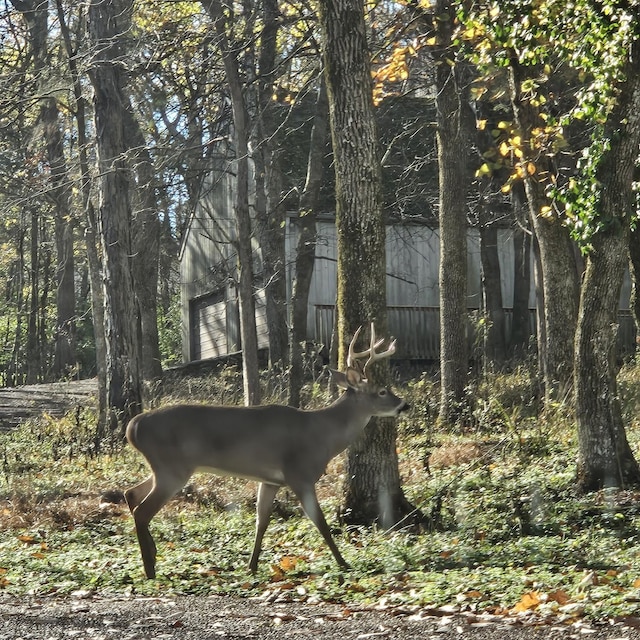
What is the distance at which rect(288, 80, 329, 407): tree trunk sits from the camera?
18.2 m

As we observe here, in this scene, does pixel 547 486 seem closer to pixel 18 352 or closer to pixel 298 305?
pixel 298 305

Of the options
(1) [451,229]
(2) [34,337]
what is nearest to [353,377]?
(1) [451,229]

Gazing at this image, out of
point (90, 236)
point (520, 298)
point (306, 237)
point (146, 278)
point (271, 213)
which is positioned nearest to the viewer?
point (271, 213)

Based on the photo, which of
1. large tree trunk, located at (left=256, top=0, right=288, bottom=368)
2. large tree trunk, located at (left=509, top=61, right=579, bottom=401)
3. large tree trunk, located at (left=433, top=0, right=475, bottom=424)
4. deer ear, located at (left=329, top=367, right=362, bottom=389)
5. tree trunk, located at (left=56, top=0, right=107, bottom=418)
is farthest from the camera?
large tree trunk, located at (left=256, top=0, right=288, bottom=368)

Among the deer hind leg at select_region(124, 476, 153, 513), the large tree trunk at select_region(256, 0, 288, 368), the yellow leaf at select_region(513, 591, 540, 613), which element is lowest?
the yellow leaf at select_region(513, 591, 540, 613)

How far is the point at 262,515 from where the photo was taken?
977 cm

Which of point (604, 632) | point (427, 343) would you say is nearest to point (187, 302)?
point (427, 343)

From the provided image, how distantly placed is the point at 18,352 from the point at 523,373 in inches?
1415

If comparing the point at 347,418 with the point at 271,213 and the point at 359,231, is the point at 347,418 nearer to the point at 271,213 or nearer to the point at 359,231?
the point at 359,231

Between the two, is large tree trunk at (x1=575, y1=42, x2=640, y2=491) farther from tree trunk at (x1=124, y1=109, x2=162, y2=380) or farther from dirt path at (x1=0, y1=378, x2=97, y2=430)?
tree trunk at (x1=124, y1=109, x2=162, y2=380)

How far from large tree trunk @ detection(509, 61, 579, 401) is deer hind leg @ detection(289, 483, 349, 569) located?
15.9 ft

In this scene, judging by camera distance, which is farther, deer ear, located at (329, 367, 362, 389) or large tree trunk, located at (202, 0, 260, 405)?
large tree trunk, located at (202, 0, 260, 405)

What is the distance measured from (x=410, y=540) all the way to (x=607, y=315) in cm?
301

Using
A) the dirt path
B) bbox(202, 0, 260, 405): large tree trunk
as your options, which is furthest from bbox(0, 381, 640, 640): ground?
the dirt path
